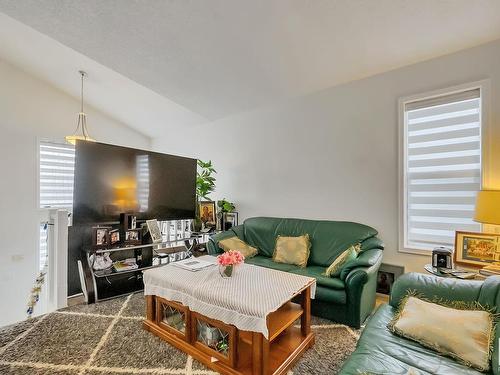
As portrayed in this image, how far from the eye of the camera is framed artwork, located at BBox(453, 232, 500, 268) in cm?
210

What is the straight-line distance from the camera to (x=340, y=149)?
3.20m

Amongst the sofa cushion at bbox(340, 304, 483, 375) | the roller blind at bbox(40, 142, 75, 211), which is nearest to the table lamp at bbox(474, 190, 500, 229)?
the sofa cushion at bbox(340, 304, 483, 375)

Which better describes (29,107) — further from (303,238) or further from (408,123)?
(408,123)

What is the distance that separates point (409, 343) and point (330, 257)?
1.49m

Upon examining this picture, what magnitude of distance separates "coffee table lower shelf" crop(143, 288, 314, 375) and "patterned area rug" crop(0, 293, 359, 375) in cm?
7

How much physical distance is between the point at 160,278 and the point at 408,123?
2.98 meters

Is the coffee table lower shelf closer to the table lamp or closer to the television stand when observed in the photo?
the television stand

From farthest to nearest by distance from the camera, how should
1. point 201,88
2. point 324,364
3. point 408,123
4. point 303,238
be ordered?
point 201,88 < point 303,238 < point 408,123 < point 324,364

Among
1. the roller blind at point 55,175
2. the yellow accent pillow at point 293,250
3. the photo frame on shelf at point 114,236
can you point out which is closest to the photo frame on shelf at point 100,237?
the photo frame on shelf at point 114,236

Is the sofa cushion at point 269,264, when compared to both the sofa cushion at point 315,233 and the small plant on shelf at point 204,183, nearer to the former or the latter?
the sofa cushion at point 315,233

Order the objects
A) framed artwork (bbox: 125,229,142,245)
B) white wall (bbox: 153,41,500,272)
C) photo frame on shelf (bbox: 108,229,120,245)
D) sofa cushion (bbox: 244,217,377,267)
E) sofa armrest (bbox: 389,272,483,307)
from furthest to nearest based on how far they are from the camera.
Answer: framed artwork (bbox: 125,229,142,245), photo frame on shelf (bbox: 108,229,120,245), sofa cushion (bbox: 244,217,377,267), white wall (bbox: 153,41,500,272), sofa armrest (bbox: 389,272,483,307)

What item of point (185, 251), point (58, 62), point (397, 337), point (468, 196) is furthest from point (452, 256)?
point (58, 62)

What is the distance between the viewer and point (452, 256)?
7.25 feet

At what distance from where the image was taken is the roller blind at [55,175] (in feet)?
14.4
